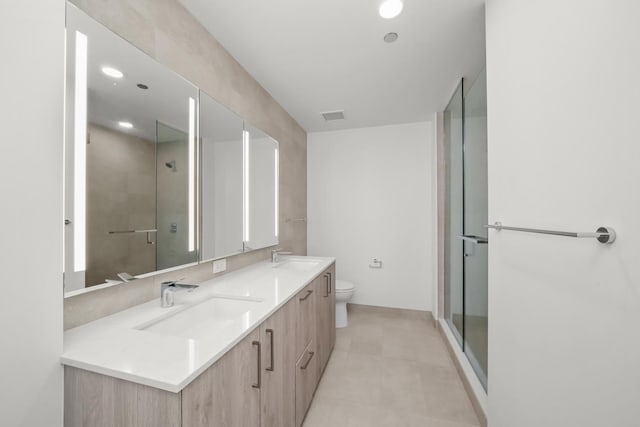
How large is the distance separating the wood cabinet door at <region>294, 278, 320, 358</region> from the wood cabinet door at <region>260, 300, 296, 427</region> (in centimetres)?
6

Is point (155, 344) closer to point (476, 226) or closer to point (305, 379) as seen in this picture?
A: point (305, 379)

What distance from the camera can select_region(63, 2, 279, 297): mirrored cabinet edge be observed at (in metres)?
0.93

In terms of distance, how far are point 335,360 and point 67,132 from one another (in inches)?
92.2

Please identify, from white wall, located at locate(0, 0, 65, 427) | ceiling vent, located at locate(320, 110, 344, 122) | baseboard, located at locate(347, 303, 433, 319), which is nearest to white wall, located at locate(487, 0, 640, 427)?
white wall, located at locate(0, 0, 65, 427)

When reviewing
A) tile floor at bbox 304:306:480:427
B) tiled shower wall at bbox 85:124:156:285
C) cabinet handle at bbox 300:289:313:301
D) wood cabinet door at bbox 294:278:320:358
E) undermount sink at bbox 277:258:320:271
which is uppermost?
tiled shower wall at bbox 85:124:156:285

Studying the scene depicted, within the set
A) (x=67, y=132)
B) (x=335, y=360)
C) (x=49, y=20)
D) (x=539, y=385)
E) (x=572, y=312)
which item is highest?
(x=49, y=20)

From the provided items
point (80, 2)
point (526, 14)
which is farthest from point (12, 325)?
point (526, 14)

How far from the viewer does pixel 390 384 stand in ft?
6.26

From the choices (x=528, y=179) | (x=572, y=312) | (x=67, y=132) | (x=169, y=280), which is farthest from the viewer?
→ (x=169, y=280)

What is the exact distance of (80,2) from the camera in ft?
3.13

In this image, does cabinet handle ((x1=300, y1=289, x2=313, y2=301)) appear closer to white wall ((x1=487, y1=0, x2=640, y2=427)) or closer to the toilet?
white wall ((x1=487, y1=0, x2=640, y2=427))

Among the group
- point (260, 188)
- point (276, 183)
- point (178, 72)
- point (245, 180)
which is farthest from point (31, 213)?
point (276, 183)

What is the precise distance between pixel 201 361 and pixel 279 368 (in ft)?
1.96

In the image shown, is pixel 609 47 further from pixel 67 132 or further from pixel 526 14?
pixel 67 132
